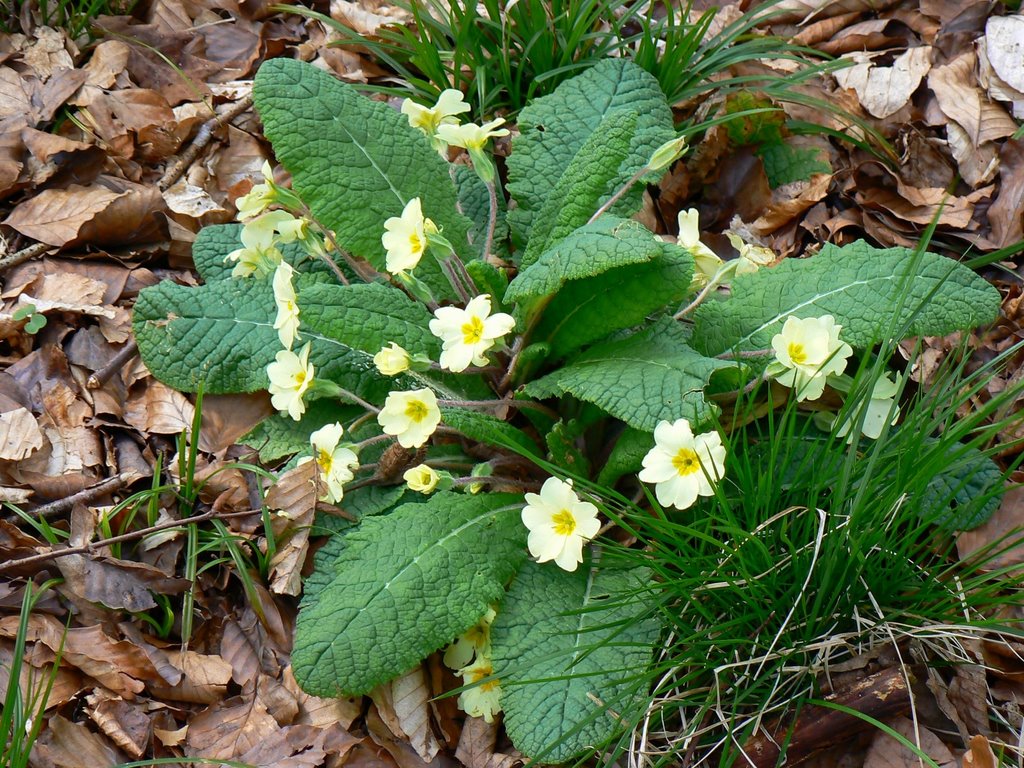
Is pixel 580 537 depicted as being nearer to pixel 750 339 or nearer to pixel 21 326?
pixel 750 339

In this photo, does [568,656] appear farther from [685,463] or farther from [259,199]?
[259,199]

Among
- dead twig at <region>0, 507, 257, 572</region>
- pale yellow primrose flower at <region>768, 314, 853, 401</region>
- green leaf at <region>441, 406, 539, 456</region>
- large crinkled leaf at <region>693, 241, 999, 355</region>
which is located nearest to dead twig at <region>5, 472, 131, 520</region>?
dead twig at <region>0, 507, 257, 572</region>

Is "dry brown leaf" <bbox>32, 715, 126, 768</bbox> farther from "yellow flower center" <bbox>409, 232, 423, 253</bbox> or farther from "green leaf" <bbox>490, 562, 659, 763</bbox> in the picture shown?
"yellow flower center" <bbox>409, 232, 423, 253</bbox>

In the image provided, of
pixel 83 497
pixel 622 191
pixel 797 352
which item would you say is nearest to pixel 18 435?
pixel 83 497

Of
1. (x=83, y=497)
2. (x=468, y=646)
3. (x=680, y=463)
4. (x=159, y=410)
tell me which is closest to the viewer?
(x=680, y=463)

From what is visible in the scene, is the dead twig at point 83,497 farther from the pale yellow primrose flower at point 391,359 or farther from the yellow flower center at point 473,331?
the yellow flower center at point 473,331

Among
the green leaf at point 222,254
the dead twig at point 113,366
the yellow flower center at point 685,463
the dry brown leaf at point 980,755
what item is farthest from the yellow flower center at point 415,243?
the dry brown leaf at point 980,755

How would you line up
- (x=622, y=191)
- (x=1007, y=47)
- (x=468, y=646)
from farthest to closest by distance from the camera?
(x=1007, y=47), (x=622, y=191), (x=468, y=646)

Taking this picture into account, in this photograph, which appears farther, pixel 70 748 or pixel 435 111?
pixel 435 111
